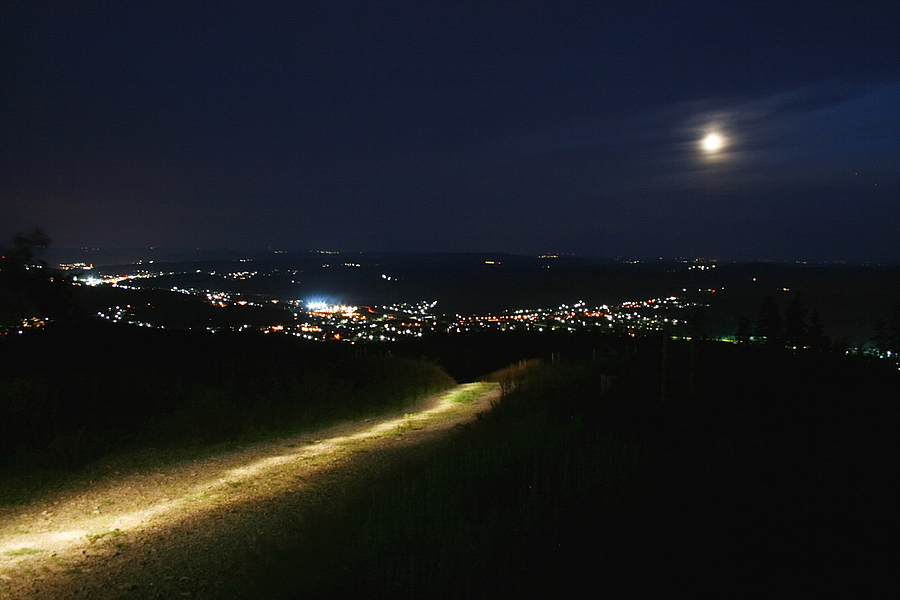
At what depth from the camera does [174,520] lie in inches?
257

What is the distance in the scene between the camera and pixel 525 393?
12219mm

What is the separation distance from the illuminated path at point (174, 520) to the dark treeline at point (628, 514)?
0.71 metres

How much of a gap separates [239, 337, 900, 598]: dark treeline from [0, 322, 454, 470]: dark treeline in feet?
16.7

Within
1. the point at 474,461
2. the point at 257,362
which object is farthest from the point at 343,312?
the point at 474,461

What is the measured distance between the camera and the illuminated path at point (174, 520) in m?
A: 4.97

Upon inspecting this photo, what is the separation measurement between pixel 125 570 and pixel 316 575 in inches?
76.8

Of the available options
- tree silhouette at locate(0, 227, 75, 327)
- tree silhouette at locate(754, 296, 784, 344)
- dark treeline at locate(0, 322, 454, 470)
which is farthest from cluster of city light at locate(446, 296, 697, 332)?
tree silhouette at locate(0, 227, 75, 327)

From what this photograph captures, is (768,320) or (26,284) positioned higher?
(26,284)

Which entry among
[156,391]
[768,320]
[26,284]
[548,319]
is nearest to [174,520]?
[156,391]

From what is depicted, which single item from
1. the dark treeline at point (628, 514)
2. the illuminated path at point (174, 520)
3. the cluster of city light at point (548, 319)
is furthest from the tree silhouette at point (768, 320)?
the illuminated path at point (174, 520)

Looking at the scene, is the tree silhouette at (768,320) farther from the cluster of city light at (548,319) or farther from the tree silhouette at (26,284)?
the tree silhouette at (26,284)

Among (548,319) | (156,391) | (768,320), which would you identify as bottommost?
(548,319)

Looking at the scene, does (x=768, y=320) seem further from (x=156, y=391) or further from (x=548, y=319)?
(x=156, y=391)

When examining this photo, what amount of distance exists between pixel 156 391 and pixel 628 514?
32.7 feet
